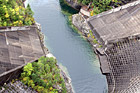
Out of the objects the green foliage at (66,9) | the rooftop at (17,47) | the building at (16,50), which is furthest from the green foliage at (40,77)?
the green foliage at (66,9)

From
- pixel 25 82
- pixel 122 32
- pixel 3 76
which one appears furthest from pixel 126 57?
pixel 3 76

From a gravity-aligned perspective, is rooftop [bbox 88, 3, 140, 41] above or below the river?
above

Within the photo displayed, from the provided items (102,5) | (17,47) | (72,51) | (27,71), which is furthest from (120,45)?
(17,47)

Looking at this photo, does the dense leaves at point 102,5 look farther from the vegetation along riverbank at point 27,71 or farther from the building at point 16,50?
the vegetation along riverbank at point 27,71

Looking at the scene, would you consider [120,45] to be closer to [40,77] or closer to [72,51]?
[72,51]

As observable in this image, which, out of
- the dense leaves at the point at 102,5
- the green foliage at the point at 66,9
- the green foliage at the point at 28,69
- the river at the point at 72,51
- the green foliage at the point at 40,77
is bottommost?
the river at the point at 72,51

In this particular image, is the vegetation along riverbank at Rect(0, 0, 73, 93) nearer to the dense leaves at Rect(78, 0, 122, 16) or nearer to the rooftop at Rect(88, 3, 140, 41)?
the rooftop at Rect(88, 3, 140, 41)

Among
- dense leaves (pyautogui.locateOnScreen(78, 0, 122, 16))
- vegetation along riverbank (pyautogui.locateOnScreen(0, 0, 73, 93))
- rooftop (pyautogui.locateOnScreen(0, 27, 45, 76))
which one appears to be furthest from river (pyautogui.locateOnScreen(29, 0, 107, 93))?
dense leaves (pyautogui.locateOnScreen(78, 0, 122, 16))
